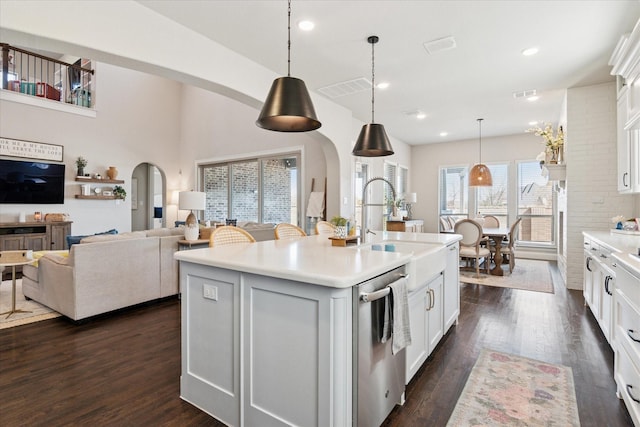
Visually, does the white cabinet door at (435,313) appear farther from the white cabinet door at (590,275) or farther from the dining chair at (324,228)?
the white cabinet door at (590,275)

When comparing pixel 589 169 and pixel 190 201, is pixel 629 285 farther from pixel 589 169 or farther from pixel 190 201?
pixel 190 201

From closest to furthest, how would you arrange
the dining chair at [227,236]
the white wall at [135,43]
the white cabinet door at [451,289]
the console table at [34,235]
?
1. the white wall at [135,43]
2. the dining chair at [227,236]
3. the white cabinet door at [451,289]
4. the console table at [34,235]

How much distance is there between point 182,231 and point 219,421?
10.3 feet

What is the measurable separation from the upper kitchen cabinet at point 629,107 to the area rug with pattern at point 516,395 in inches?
80.7

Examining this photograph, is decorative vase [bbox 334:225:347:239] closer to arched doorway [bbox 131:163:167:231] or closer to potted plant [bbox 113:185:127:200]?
potted plant [bbox 113:185:127:200]

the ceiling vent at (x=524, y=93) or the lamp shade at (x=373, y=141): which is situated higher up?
the ceiling vent at (x=524, y=93)

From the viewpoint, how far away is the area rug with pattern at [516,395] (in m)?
1.89

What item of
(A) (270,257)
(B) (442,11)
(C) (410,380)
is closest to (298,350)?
(A) (270,257)

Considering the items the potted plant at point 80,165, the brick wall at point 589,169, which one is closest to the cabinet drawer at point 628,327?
the brick wall at point 589,169

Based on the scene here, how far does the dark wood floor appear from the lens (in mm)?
1919

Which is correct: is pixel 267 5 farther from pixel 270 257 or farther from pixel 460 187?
pixel 460 187

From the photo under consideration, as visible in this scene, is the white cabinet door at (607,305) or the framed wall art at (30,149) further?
the framed wall art at (30,149)

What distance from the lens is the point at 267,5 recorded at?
2.88 meters

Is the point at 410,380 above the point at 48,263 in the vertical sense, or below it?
below
